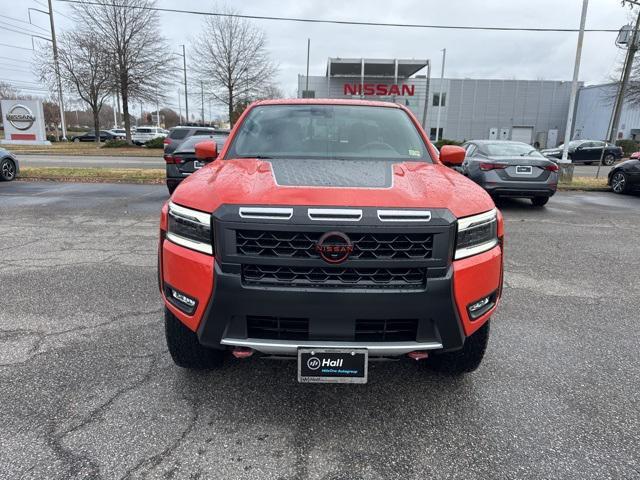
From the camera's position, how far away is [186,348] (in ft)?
8.72

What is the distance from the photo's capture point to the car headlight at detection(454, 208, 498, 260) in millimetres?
2275

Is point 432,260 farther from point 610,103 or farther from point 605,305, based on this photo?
point 610,103

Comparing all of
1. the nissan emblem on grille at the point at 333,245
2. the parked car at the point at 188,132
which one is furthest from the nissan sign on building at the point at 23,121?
the nissan emblem on grille at the point at 333,245

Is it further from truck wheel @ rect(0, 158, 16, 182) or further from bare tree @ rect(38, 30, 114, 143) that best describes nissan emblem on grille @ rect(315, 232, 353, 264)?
bare tree @ rect(38, 30, 114, 143)

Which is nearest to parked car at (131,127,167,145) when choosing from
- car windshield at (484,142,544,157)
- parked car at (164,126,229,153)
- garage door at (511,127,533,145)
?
parked car at (164,126,229,153)

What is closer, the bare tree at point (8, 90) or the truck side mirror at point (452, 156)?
the truck side mirror at point (452, 156)

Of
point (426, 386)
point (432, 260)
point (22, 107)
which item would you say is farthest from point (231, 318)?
point (22, 107)

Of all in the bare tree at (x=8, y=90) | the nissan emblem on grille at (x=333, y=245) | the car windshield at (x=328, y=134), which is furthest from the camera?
the bare tree at (x=8, y=90)

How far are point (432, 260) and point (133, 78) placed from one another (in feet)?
111

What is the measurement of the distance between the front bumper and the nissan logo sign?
1482 inches

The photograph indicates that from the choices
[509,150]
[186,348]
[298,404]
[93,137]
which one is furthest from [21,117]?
Answer: [298,404]

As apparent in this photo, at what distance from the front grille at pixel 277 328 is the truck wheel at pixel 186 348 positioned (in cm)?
45

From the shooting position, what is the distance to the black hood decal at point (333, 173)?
96.4 inches

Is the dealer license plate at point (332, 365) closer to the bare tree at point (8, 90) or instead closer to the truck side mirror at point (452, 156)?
the truck side mirror at point (452, 156)
